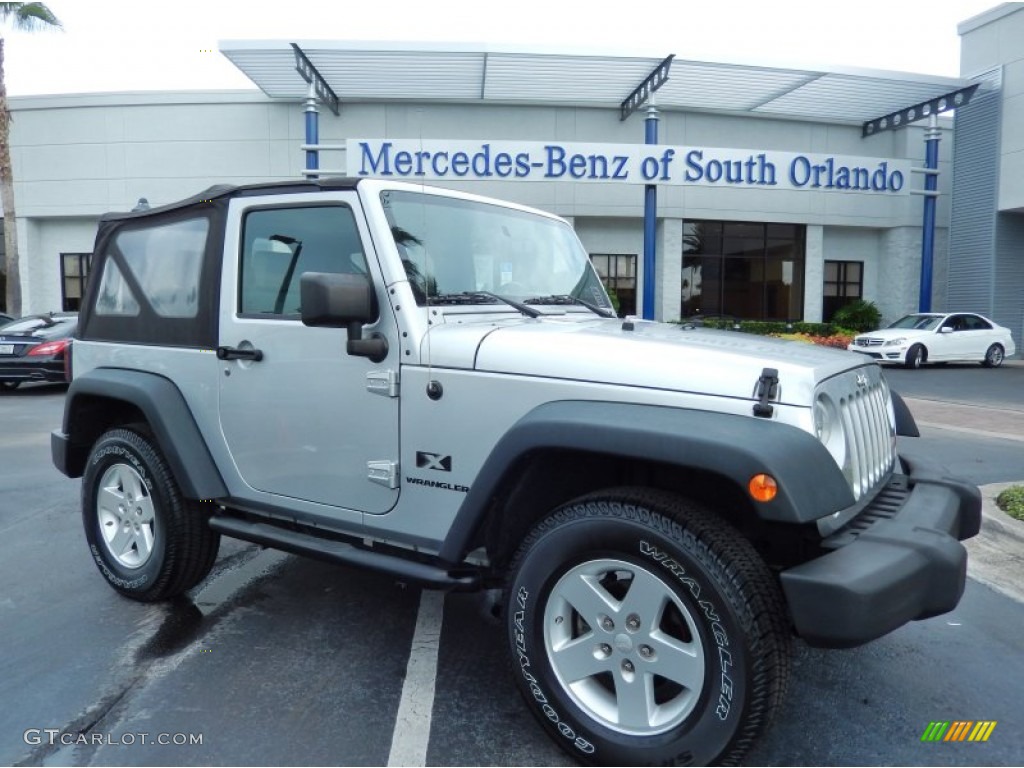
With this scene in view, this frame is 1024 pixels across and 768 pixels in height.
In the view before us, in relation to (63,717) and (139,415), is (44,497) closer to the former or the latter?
(139,415)

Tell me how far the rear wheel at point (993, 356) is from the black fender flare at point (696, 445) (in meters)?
20.9

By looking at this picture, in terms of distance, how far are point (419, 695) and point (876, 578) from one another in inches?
71.0

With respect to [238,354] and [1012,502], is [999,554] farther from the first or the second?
[238,354]

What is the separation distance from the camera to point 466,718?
2951 millimetres

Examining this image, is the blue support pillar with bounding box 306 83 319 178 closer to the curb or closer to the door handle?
the door handle

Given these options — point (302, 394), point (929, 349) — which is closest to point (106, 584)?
point (302, 394)

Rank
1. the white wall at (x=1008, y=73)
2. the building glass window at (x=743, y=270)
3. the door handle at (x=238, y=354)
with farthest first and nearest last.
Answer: the building glass window at (x=743, y=270) < the white wall at (x=1008, y=73) < the door handle at (x=238, y=354)

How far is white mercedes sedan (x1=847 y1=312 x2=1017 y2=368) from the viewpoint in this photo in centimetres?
1905

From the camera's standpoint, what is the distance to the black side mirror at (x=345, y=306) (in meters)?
2.76

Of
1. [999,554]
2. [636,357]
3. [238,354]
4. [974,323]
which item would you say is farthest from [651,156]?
[636,357]

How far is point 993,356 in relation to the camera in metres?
20.2

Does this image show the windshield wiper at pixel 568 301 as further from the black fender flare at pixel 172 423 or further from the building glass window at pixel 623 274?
the building glass window at pixel 623 274

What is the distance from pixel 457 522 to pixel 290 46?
19.1m

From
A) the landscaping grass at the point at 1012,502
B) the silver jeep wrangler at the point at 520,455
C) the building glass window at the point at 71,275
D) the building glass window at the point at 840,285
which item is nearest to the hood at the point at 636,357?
the silver jeep wrangler at the point at 520,455
